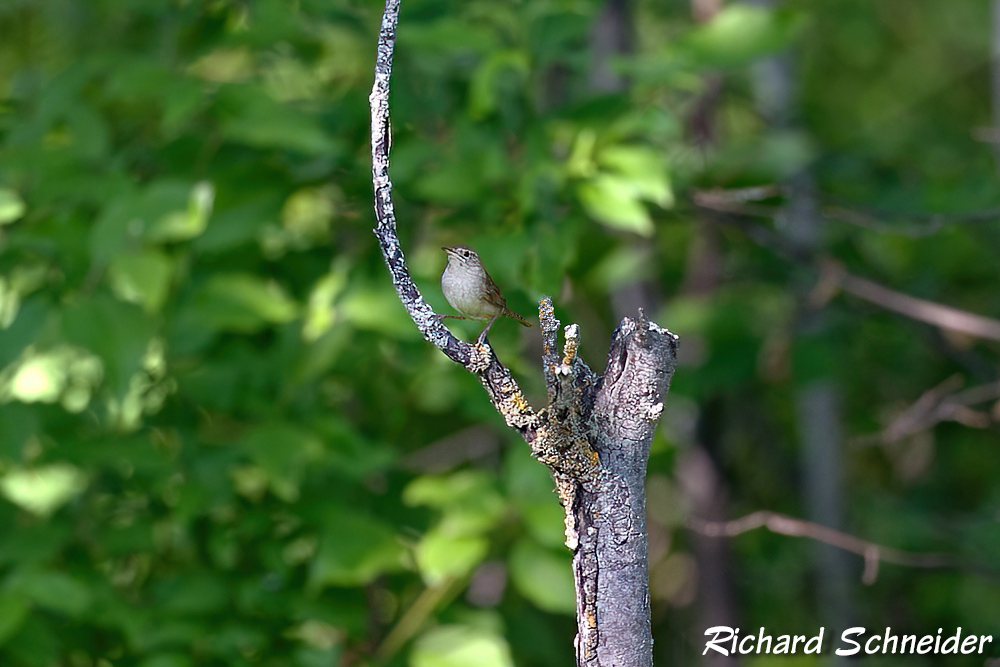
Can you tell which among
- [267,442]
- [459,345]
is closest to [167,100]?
[267,442]

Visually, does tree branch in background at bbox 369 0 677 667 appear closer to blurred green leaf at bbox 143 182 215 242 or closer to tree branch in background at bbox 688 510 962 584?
tree branch in background at bbox 688 510 962 584

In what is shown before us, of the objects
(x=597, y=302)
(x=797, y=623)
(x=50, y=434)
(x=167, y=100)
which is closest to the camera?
(x=167, y=100)

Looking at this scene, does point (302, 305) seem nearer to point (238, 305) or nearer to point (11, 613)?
point (238, 305)

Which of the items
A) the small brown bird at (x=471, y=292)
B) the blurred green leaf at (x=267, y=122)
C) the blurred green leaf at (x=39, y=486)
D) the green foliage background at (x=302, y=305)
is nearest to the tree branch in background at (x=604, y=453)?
the small brown bird at (x=471, y=292)

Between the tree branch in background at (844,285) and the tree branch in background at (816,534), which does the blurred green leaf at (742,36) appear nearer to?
the tree branch in background at (844,285)

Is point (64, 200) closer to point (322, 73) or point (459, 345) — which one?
point (322, 73)

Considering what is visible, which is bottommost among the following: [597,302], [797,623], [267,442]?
[267,442]
